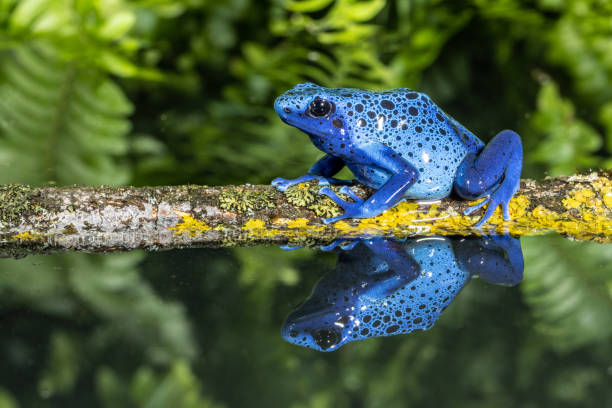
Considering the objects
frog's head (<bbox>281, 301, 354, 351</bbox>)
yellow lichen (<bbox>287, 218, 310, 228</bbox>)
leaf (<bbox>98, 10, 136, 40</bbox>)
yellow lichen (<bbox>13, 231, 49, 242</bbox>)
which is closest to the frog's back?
yellow lichen (<bbox>287, 218, 310, 228</bbox>)

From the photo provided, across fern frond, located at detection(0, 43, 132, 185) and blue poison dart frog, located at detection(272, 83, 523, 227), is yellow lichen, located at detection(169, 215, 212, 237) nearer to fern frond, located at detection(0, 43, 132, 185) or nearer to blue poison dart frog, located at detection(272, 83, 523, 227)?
blue poison dart frog, located at detection(272, 83, 523, 227)

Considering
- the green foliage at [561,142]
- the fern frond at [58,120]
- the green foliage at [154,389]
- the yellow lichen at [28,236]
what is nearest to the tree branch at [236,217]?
the yellow lichen at [28,236]

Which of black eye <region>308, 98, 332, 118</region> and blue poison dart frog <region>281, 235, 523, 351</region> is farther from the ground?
black eye <region>308, 98, 332, 118</region>

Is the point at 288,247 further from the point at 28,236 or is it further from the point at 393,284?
the point at 28,236

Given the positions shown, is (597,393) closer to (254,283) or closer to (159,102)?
(254,283)

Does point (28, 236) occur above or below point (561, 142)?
above

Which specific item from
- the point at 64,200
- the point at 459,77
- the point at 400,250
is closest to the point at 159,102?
the point at 459,77

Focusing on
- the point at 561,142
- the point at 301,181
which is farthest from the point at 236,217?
the point at 561,142
